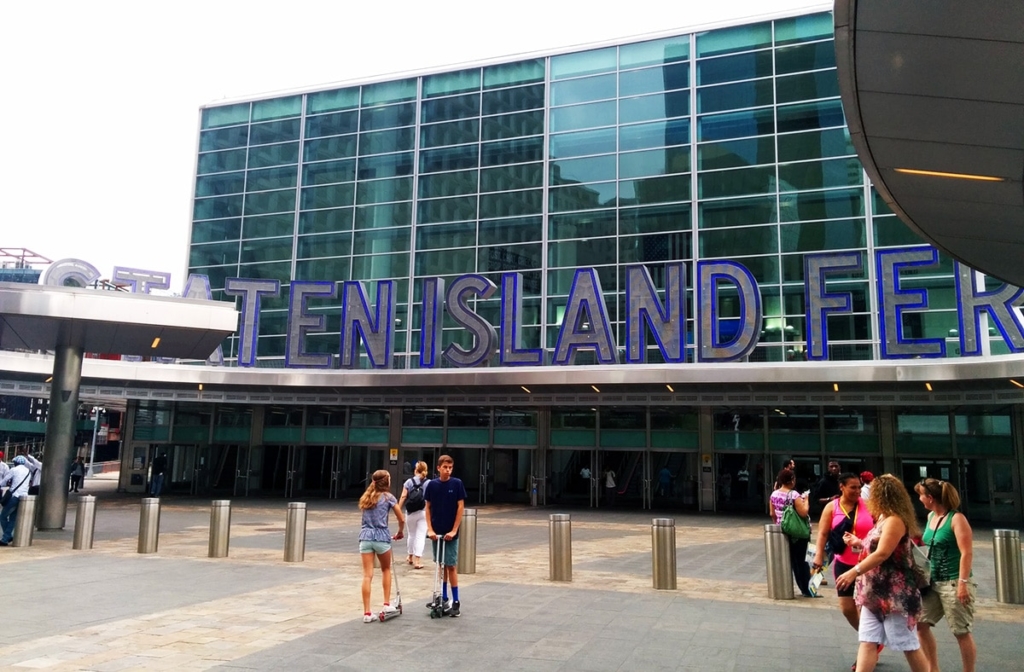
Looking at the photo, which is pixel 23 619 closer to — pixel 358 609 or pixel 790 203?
pixel 358 609

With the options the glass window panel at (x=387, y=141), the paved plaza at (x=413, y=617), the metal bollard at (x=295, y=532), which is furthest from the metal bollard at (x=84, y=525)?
the glass window panel at (x=387, y=141)

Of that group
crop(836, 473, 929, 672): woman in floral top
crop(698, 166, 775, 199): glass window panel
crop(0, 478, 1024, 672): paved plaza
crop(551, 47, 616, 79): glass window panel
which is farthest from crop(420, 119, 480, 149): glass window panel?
crop(836, 473, 929, 672): woman in floral top

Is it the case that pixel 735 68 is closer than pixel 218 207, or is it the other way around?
pixel 735 68

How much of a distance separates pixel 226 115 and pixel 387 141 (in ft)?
29.1

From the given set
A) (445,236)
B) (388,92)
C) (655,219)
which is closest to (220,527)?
(655,219)

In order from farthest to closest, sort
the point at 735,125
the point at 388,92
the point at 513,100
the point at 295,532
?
the point at 388,92
the point at 513,100
the point at 735,125
the point at 295,532

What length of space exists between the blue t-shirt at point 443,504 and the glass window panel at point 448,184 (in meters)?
26.7

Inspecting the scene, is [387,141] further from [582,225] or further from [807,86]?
[807,86]

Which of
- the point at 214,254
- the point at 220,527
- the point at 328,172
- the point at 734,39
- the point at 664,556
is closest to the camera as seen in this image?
the point at 664,556

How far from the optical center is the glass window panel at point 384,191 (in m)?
36.2

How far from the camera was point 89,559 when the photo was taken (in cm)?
1378

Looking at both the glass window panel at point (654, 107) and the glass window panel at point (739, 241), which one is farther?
the glass window panel at point (654, 107)

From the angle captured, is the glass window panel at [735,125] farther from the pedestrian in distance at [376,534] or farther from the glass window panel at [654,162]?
the pedestrian in distance at [376,534]

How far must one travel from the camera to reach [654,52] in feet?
110
